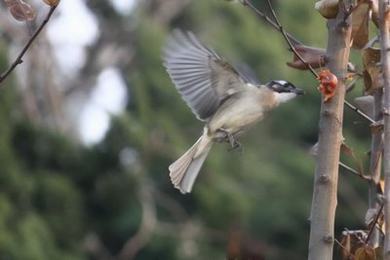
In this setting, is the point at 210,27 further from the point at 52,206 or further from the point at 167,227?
the point at 52,206

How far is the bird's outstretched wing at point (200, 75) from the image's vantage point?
12.2 feet

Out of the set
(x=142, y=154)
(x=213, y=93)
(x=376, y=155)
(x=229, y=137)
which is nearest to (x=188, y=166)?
(x=229, y=137)

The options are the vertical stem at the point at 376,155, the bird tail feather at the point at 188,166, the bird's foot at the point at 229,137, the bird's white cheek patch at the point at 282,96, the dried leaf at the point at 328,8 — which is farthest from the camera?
the bird's white cheek patch at the point at 282,96

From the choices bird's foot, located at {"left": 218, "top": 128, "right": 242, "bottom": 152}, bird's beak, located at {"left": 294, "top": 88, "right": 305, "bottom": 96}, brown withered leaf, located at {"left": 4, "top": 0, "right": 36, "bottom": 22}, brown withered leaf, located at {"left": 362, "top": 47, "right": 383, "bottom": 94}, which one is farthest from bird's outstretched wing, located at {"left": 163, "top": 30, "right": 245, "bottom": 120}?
brown withered leaf, located at {"left": 4, "top": 0, "right": 36, "bottom": 22}

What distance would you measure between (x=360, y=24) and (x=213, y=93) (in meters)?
1.59

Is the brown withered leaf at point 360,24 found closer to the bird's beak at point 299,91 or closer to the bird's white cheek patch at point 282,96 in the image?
the bird's beak at point 299,91

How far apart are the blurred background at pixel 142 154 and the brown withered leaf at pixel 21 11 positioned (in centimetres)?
431

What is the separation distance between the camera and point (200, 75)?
3.82m

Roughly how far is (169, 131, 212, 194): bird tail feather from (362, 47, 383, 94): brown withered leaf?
104 centimetres

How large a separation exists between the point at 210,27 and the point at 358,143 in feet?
14.3

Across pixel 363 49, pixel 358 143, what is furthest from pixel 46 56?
pixel 363 49

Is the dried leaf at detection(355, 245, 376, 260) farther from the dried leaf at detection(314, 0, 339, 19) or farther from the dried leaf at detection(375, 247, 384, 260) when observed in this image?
the dried leaf at detection(314, 0, 339, 19)

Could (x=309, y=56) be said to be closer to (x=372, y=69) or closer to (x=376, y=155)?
(x=372, y=69)

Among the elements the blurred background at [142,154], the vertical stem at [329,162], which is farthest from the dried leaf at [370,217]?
the blurred background at [142,154]
